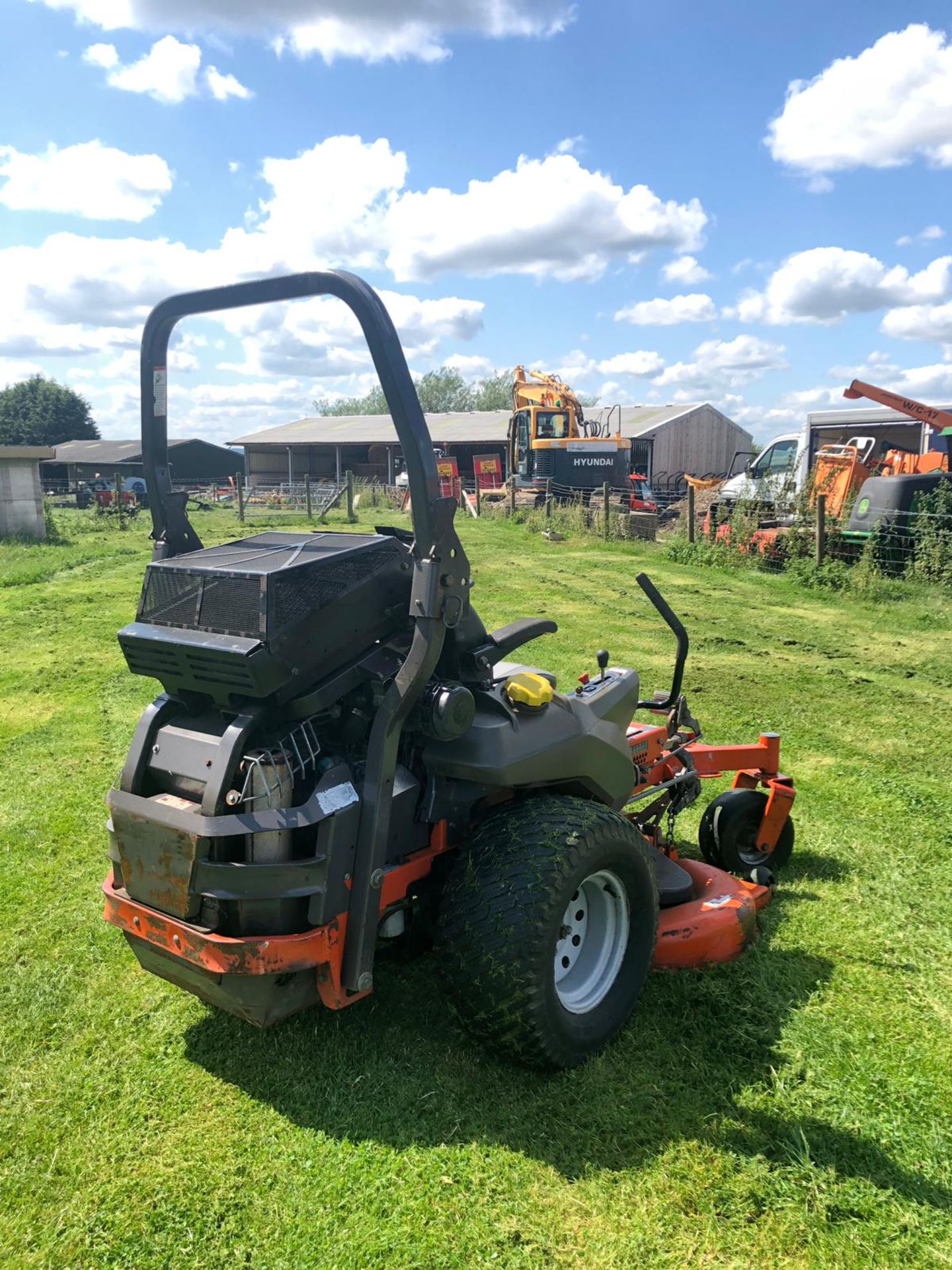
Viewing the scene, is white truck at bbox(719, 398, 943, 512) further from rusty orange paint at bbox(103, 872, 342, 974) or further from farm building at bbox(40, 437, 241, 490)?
farm building at bbox(40, 437, 241, 490)

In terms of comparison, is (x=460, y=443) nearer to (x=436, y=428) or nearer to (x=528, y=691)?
(x=436, y=428)

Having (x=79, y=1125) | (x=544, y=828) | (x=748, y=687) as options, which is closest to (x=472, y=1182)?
(x=544, y=828)

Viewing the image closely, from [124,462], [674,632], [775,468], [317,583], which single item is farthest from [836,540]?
[124,462]

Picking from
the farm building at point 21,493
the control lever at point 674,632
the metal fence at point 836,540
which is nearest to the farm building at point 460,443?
the farm building at point 21,493

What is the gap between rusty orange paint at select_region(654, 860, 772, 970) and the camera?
3432mm

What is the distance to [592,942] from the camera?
3.19m

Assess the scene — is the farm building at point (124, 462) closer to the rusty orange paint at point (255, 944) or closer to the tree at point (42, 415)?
the tree at point (42, 415)

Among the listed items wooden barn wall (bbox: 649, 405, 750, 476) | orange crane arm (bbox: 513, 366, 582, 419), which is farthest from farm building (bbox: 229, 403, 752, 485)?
orange crane arm (bbox: 513, 366, 582, 419)

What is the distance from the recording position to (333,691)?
2.79 meters

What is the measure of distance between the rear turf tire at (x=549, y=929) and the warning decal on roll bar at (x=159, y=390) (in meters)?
1.79

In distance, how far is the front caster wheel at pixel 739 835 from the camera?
434 cm

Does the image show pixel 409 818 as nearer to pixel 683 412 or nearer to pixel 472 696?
pixel 472 696

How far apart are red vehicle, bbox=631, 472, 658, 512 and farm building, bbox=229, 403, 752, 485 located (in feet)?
30.1

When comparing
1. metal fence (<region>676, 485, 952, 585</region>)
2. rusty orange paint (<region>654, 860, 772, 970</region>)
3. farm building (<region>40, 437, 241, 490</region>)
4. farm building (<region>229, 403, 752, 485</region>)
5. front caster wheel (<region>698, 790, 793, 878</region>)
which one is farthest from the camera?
farm building (<region>40, 437, 241, 490</region>)
